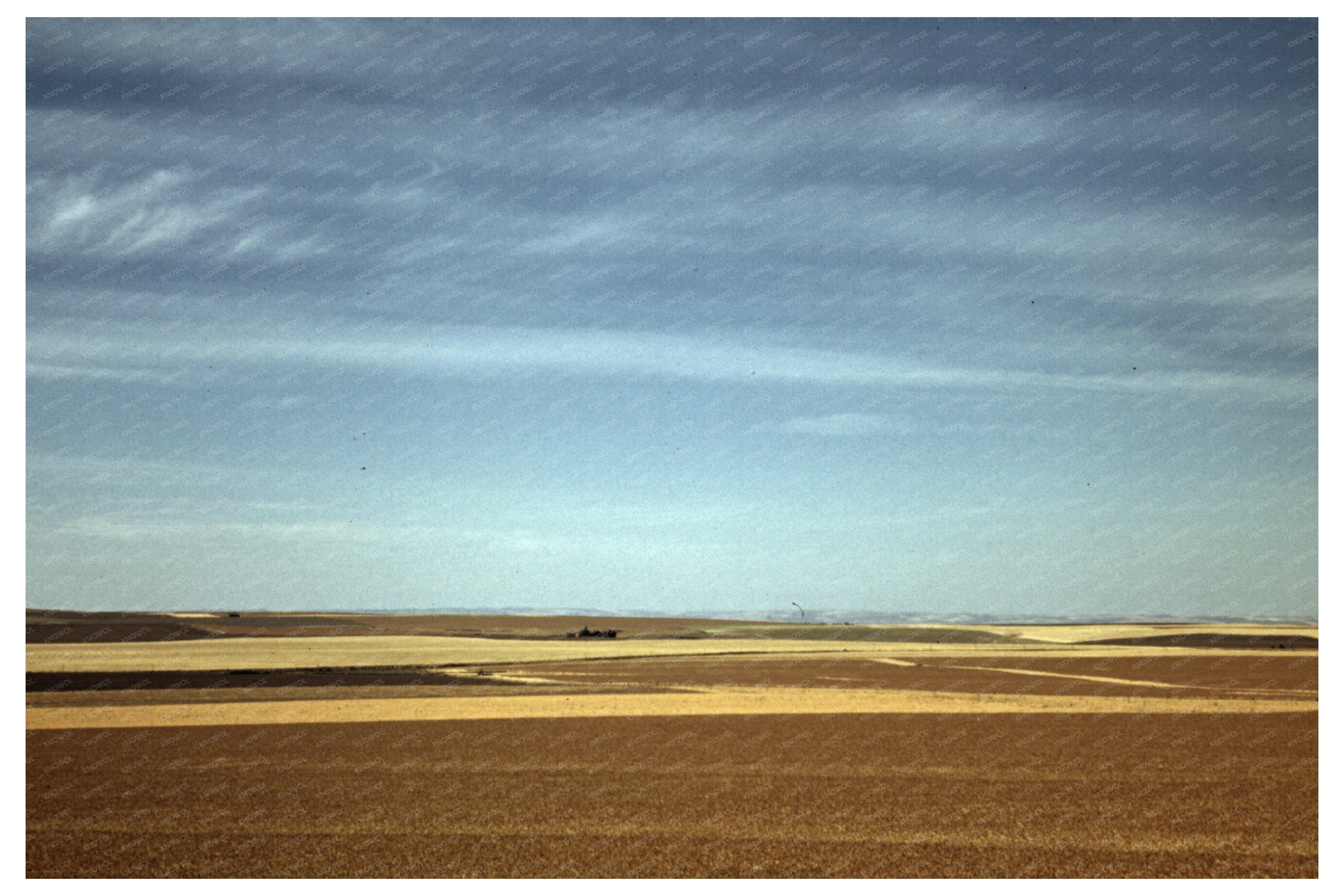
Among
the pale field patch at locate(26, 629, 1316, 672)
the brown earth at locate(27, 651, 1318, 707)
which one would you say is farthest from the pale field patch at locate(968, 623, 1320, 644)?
the brown earth at locate(27, 651, 1318, 707)

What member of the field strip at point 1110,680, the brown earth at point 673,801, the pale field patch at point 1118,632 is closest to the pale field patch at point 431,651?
the field strip at point 1110,680

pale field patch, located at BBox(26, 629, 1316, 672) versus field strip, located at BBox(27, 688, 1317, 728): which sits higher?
field strip, located at BBox(27, 688, 1317, 728)

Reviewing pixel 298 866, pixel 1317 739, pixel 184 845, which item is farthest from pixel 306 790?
pixel 1317 739

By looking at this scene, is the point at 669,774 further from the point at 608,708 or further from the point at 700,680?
the point at 700,680

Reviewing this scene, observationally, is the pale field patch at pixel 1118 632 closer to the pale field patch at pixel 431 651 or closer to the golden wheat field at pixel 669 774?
the pale field patch at pixel 431 651

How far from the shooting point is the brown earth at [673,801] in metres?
10.6

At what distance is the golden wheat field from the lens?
10773mm

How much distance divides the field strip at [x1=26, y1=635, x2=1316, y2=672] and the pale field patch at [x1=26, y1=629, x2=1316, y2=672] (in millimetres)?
100

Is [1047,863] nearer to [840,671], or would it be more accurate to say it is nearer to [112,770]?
[112,770]

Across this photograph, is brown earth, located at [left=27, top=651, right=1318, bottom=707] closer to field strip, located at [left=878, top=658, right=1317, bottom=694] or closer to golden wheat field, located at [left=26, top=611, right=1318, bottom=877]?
field strip, located at [left=878, top=658, right=1317, bottom=694]

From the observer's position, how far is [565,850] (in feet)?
36.2

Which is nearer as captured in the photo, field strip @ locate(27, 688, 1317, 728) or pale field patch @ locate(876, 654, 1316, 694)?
field strip @ locate(27, 688, 1317, 728)

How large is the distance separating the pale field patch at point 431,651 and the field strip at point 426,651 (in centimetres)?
10

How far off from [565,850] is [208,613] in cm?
12815
